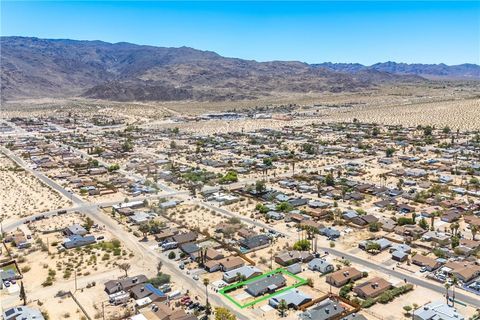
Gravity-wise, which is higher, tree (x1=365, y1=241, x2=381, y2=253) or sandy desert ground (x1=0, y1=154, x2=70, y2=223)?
sandy desert ground (x1=0, y1=154, x2=70, y2=223)

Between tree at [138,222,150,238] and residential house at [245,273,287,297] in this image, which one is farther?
tree at [138,222,150,238]

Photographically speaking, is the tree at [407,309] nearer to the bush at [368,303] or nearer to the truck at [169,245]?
the bush at [368,303]

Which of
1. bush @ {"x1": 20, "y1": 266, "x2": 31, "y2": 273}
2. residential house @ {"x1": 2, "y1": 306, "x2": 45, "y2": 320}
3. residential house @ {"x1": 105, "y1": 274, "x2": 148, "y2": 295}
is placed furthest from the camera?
bush @ {"x1": 20, "y1": 266, "x2": 31, "y2": 273}

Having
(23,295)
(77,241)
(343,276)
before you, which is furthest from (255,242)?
(23,295)

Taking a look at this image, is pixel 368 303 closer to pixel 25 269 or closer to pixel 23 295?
pixel 23 295

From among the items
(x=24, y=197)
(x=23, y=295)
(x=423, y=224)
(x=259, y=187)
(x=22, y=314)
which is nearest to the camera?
(x=22, y=314)

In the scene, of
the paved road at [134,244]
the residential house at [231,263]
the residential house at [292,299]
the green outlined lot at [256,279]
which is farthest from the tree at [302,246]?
the paved road at [134,244]

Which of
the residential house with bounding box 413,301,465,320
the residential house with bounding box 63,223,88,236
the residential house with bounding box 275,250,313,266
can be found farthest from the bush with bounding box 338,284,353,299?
the residential house with bounding box 63,223,88,236

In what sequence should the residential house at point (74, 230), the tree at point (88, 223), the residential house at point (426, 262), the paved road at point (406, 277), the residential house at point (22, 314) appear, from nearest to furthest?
1. the residential house at point (22, 314)
2. the paved road at point (406, 277)
3. the residential house at point (426, 262)
4. the residential house at point (74, 230)
5. the tree at point (88, 223)

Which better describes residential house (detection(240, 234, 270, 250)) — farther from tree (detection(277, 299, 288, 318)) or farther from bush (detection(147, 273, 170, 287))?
tree (detection(277, 299, 288, 318))
